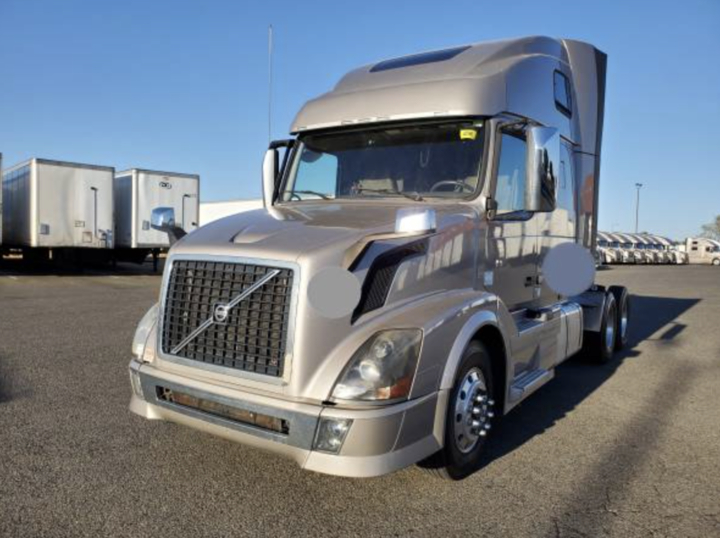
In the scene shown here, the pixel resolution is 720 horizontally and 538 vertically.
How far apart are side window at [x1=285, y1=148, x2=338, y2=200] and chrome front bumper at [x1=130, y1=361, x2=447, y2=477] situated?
189cm

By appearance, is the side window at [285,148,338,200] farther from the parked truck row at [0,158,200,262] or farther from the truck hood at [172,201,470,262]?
the parked truck row at [0,158,200,262]

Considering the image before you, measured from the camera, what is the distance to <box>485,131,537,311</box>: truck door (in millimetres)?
4090

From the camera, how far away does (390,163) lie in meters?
4.27

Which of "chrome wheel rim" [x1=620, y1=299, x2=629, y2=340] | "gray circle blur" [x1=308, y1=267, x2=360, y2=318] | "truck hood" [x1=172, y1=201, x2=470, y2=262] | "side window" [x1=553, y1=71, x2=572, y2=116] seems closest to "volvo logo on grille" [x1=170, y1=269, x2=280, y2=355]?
"truck hood" [x1=172, y1=201, x2=470, y2=262]

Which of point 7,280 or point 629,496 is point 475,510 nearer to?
point 629,496

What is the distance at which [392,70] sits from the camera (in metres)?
4.84

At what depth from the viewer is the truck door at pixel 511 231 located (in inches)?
161

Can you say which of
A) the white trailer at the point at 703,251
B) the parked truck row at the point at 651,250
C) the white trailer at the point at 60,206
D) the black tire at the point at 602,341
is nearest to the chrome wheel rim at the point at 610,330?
the black tire at the point at 602,341

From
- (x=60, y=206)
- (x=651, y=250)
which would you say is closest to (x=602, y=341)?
(x=60, y=206)

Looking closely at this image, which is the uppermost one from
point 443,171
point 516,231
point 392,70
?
point 392,70

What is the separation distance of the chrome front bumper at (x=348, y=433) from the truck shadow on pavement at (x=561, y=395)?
3.48 feet

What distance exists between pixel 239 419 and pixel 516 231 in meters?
2.61

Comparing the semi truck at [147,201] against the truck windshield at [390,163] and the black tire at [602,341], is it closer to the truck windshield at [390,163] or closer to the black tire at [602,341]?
the black tire at [602,341]

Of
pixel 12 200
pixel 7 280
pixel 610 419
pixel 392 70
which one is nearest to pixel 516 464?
pixel 610 419
